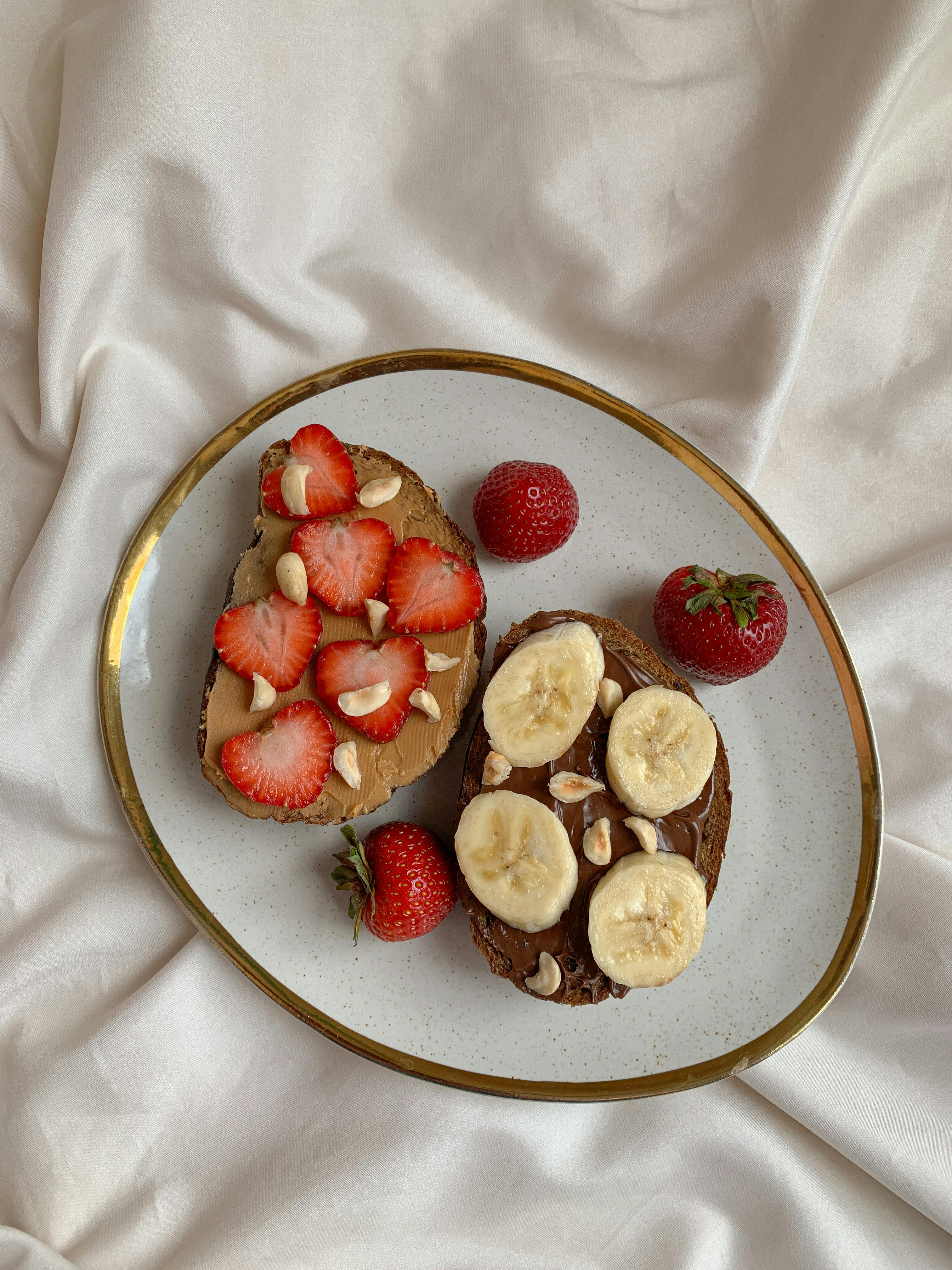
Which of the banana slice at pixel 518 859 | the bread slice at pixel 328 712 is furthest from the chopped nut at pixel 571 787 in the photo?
the bread slice at pixel 328 712

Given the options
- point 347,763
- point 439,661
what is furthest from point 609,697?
point 347,763

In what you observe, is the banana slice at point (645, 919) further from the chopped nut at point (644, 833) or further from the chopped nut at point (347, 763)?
the chopped nut at point (347, 763)

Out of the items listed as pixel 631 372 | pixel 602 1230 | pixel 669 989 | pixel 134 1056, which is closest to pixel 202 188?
pixel 631 372

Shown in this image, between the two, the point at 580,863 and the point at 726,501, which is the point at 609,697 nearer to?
the point at 580,863

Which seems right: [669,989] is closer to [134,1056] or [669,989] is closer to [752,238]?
[134,1056]

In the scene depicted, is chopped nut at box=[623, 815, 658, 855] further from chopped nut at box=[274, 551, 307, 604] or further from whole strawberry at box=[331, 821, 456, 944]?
chopped nut at box=[274, 551, 307, 604]

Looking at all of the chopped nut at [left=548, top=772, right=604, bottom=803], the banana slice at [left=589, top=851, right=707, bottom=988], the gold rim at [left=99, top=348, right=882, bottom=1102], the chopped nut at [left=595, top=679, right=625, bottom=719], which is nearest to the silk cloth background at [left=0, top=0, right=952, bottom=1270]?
the gold rim at [left=99, top=348, right=882, bottom=1102]
